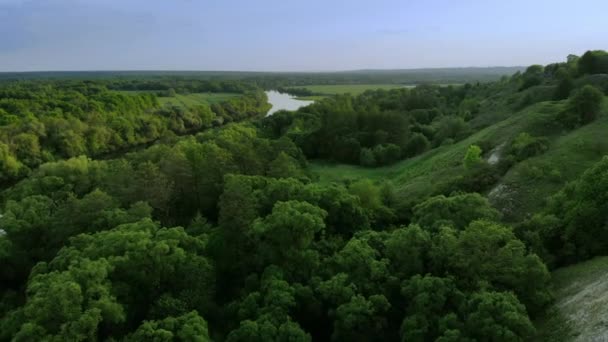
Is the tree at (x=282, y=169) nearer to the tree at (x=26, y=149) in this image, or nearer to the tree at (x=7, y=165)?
the tree at (x=7, y=165)

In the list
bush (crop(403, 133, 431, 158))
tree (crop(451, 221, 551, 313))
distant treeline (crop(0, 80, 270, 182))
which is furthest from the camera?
distant treeline (crop(0, 80, 270, 182))

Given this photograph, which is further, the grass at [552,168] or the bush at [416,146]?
the bush at [416,146]

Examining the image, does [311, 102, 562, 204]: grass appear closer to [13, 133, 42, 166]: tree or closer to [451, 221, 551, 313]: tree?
[451, 221, 551, 313]: tree

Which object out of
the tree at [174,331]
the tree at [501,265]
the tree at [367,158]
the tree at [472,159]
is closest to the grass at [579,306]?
the tree at [501,265]

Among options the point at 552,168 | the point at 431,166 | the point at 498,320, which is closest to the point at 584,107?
the point at 552,168

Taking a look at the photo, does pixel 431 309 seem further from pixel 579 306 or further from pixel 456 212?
pixel 456 212

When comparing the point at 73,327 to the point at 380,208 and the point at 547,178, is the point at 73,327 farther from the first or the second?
the point at 547,178

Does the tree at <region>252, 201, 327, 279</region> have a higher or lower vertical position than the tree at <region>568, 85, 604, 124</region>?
lower

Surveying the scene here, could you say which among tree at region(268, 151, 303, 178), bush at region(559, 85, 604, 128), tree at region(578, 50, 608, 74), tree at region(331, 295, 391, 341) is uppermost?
tree at region(578, 50, 608, 74)

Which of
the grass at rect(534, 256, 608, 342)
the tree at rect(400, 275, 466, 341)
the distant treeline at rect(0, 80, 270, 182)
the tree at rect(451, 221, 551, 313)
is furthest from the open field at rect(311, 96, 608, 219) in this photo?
the distant treeline at rect(0, 80, 270, 182)
